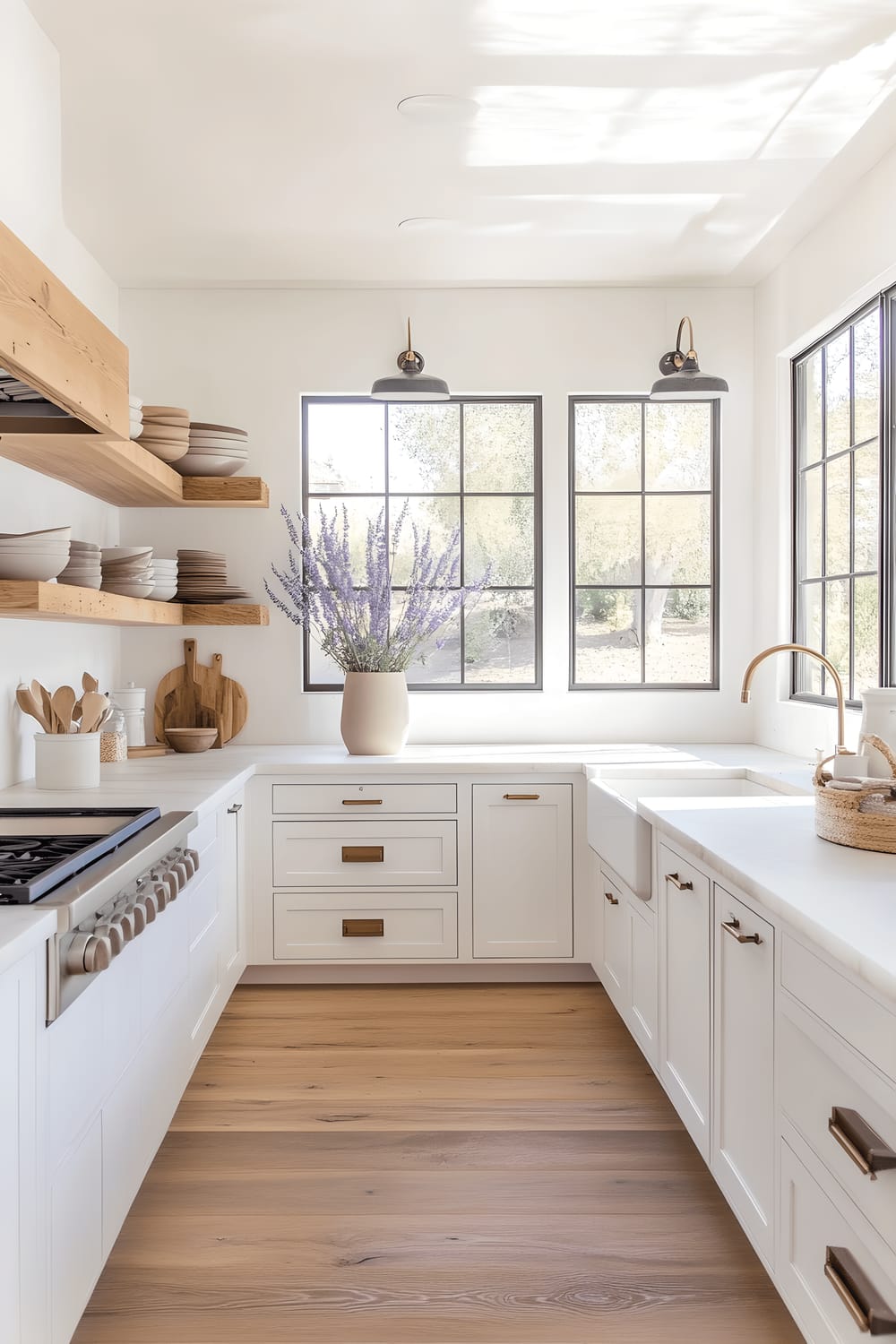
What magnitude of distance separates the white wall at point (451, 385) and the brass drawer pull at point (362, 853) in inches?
26.5

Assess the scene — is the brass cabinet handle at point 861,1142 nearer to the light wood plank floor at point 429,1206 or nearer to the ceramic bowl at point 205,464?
the light wood plank floor at point 429,1206

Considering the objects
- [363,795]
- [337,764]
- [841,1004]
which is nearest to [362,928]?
[363,795]

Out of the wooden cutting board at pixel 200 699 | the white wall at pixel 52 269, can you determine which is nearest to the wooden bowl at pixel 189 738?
the wooden cutting board at pixel 200 699

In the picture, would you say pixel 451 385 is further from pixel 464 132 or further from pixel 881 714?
pixel 881 714

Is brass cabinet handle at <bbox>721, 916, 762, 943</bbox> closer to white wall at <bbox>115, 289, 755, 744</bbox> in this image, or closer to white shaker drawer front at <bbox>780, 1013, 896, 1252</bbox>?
white shaker drawer front at <bbox>780, 1013, 896, 1252</bbox>

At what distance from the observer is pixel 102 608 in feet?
8.83

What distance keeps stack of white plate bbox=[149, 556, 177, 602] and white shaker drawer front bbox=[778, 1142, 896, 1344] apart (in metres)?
2.62

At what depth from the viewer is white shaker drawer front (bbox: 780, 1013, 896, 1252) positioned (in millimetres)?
1228

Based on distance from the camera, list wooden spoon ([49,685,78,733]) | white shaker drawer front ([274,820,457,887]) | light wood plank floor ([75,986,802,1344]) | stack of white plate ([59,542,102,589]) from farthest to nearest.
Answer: white shaker drawer front ([274,820,457,887]) < wooden spoon ([49,685,78,733]) < stack of white plate ([59,542,102,589]) < light wood plank floor ([75,986,802,1344])

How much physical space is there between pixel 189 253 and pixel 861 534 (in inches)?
102

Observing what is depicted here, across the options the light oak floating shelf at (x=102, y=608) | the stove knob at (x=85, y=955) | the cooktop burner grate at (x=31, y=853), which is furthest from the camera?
the light oak floating shelf at (x=102, y=608)

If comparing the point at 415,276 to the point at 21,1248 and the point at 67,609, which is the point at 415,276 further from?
the point at 21,1248

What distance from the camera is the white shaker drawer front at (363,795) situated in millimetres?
3439

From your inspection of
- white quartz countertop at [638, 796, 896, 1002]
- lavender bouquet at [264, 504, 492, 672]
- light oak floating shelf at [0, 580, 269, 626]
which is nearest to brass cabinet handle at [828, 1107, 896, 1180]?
white quartz countertop at [638, 796, 896, 1002]
